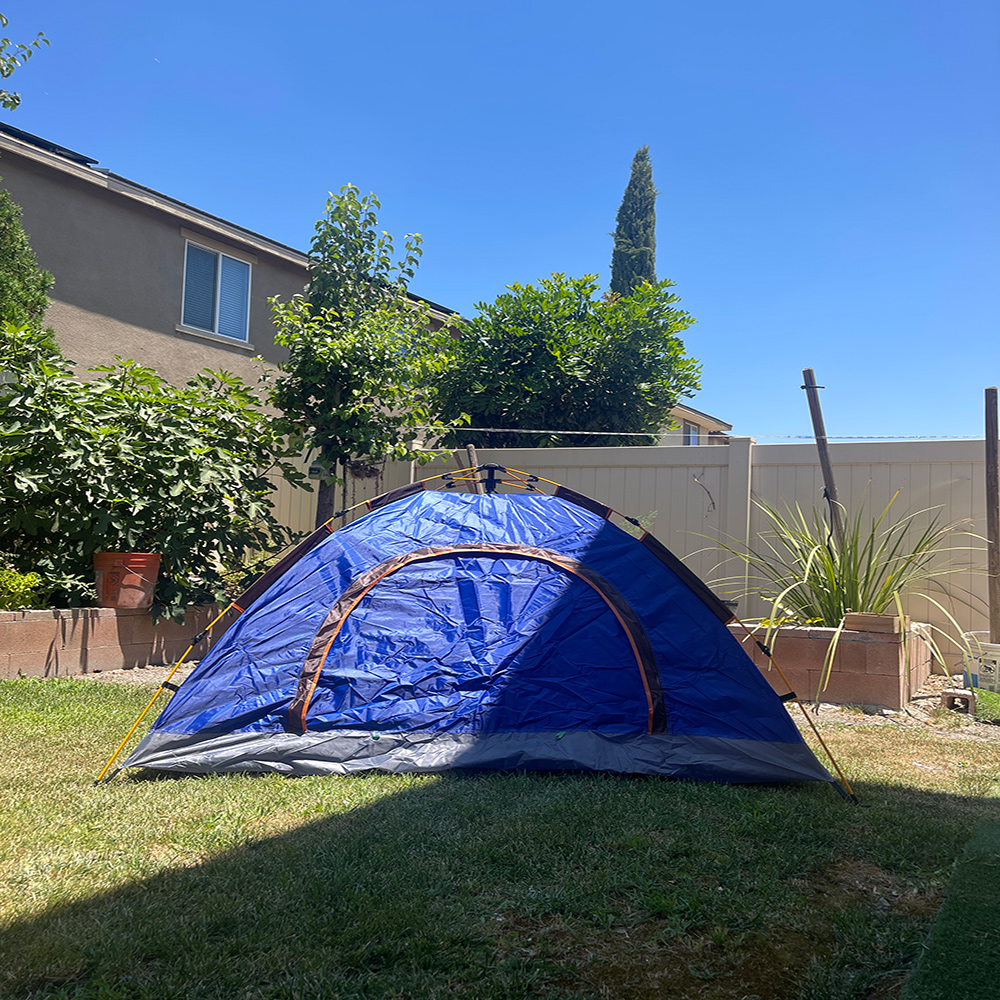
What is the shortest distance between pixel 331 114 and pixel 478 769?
28.3 ft

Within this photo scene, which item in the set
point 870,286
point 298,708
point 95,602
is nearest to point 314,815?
point 298,708

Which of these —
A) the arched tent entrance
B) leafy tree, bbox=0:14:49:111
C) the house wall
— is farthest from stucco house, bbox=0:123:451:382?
the arched tent entrance

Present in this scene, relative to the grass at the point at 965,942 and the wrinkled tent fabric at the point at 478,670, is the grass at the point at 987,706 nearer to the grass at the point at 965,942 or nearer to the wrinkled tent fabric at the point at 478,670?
the wrinkled tent fabric at the point at 478,670

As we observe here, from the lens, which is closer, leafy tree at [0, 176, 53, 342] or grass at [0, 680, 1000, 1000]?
grass at [0, 680, 1000, 1000]

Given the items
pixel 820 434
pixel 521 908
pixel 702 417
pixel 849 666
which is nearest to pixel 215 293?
pixel 820 434

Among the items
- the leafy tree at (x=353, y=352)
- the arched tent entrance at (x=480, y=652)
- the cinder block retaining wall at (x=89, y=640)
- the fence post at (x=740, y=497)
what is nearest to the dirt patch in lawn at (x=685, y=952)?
the arched tent entrance at (x=480, y=652)

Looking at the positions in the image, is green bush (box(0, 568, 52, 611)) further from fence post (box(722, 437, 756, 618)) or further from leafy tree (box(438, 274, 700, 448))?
fence post (box(722, 437, 756, 618))

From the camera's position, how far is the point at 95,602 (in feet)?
18.2

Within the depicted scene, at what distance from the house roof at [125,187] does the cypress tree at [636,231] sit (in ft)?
35.8

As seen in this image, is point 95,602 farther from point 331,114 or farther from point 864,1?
point 864,1

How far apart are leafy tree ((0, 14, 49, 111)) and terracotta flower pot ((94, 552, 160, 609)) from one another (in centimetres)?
393

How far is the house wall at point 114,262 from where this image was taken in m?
8.49

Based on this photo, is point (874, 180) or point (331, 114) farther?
point (331, 114)

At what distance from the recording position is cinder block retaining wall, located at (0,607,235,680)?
194 inches
